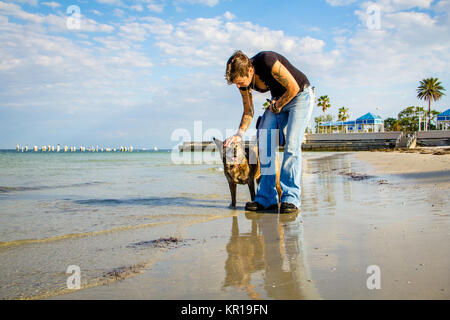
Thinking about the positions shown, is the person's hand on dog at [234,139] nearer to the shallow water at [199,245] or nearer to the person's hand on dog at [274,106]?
the person's hand on dog at [274,106]

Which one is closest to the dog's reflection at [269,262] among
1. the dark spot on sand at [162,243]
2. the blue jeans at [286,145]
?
the dark spot on sand at [162,243]

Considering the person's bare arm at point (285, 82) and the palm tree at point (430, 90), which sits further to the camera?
the palm tree at point (430, 90)

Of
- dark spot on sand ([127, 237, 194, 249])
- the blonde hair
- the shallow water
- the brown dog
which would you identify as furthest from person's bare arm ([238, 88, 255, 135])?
dark spot on sand ([127, 237, 194, 249])

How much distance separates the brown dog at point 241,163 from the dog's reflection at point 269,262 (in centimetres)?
125

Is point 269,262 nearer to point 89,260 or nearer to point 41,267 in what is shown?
point 89,260

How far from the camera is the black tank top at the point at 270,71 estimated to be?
13.3 feet

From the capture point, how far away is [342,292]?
5.70 ft

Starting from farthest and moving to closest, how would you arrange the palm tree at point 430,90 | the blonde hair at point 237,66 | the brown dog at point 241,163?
the palm tree at point 430,90 → the brown dog at point 241,163 → the blonde hair at point 237,66

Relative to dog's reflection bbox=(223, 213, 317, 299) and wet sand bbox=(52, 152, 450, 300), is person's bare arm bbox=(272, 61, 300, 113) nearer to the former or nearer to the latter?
wet sand bbox=(52, 152, 450, 300)

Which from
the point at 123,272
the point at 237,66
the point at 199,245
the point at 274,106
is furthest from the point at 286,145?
the point at 123,272

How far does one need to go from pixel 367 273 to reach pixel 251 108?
2961 mm

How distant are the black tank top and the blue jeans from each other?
18cm
